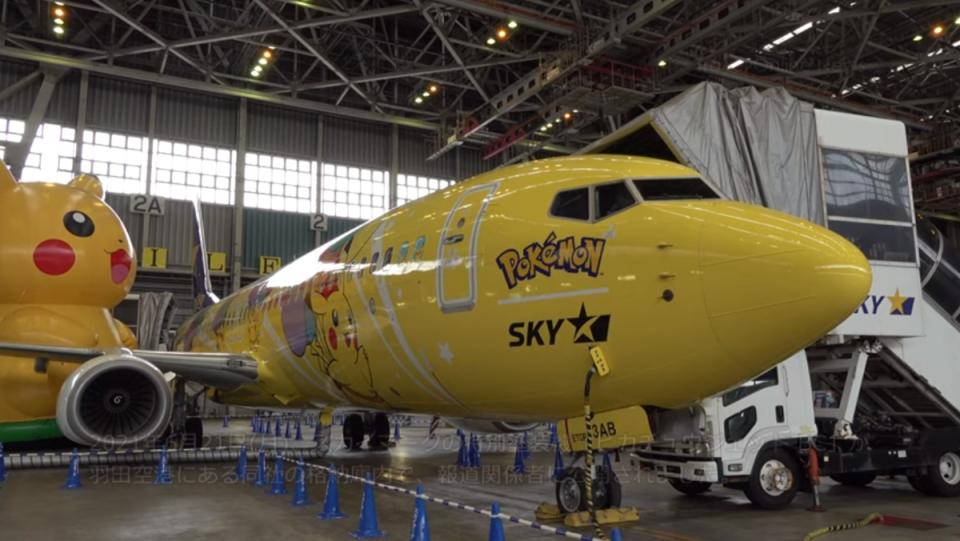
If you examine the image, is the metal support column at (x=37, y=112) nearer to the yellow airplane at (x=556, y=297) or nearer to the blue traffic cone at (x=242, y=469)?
the yellow airplane at (x=556, y=297)

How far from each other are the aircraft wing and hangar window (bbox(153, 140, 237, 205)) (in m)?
19.5

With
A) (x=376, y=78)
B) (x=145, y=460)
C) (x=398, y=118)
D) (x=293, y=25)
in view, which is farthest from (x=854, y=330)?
(x=398, y=118)

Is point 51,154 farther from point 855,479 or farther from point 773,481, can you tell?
point 855,479

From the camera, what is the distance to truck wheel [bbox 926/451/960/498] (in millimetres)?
9594

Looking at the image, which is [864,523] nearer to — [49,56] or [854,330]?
[854,330]

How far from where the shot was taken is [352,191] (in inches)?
1329

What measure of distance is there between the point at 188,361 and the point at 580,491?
306 inches

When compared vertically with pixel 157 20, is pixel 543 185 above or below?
below

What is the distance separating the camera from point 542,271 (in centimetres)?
557

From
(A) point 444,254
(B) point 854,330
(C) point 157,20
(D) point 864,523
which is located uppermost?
(C) point 157,20

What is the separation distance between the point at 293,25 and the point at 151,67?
9.88 m

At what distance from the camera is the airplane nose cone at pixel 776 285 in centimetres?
450

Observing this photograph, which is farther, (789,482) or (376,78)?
(376,78)

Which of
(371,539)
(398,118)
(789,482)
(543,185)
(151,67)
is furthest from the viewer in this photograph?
(398,118)
